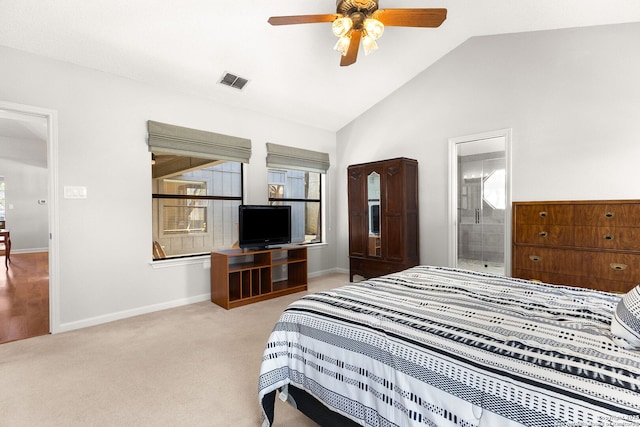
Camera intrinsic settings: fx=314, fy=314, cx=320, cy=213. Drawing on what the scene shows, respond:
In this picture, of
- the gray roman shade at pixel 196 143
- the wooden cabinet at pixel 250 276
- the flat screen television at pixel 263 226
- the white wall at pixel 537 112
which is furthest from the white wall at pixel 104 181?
the white wall at pixel 537 112

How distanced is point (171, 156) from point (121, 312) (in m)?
1.80

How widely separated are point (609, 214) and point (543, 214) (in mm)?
485

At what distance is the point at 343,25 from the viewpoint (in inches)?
88.9

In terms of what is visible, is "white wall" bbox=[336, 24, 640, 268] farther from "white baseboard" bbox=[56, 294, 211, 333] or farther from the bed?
"white baseboard" bbox=[56, 294, 211, 333]

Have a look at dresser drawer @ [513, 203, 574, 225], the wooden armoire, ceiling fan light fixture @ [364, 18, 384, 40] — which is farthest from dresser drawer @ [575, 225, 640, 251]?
ceiling fan light fixture @ [364, 18, 384, 40]

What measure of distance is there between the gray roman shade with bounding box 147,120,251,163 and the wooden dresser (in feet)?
10.9

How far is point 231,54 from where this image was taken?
129 inches

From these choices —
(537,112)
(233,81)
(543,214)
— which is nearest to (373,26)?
(233,81)

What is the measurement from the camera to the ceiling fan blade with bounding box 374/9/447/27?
2191mm

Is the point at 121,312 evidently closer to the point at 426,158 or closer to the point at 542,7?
the point at 426,158

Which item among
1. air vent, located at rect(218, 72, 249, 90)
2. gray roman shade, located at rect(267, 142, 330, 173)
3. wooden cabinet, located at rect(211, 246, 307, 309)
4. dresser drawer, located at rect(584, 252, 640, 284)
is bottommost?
wooden cabinet, located at rect(211, 246, 307, 309)

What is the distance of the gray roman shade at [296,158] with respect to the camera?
4.50 meters

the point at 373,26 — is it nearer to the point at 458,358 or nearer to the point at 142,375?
the point at 458,358

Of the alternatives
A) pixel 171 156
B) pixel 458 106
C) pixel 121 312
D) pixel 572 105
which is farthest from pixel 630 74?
pixel 121 312
